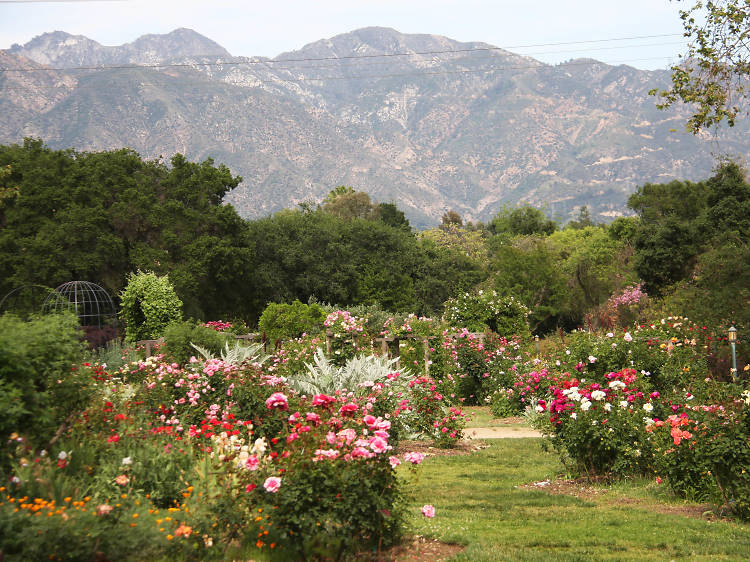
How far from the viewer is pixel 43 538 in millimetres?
3441

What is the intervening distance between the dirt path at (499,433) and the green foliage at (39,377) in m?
7.15

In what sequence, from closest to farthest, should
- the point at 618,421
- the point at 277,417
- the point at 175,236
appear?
the point at 277,417 < the point at 618,421 < the point at 175,236

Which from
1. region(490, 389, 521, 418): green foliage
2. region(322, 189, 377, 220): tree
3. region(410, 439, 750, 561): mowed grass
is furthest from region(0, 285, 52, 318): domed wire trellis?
region(322, 189, 377, 220): tree

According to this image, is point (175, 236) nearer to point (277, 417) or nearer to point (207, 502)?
point (277, 417)

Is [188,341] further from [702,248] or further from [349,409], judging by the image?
[702,248]

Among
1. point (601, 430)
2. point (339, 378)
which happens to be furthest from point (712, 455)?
point (339, 378)

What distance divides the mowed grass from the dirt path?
3.39 meters

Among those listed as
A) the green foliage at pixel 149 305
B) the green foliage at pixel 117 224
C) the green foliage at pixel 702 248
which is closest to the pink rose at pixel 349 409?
the green foliage at pixel 702 248

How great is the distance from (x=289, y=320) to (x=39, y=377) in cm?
1810

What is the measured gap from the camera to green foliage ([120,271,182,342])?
22422 mm

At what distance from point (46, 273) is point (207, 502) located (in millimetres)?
26643

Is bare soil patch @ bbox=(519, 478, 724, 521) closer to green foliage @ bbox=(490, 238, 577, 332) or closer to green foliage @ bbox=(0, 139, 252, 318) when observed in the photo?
green foliage @ bbox=(0, 139, 252, 318)

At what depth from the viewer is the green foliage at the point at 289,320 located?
867 inches

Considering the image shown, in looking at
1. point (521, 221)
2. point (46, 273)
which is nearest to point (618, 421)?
point (46, 273)
